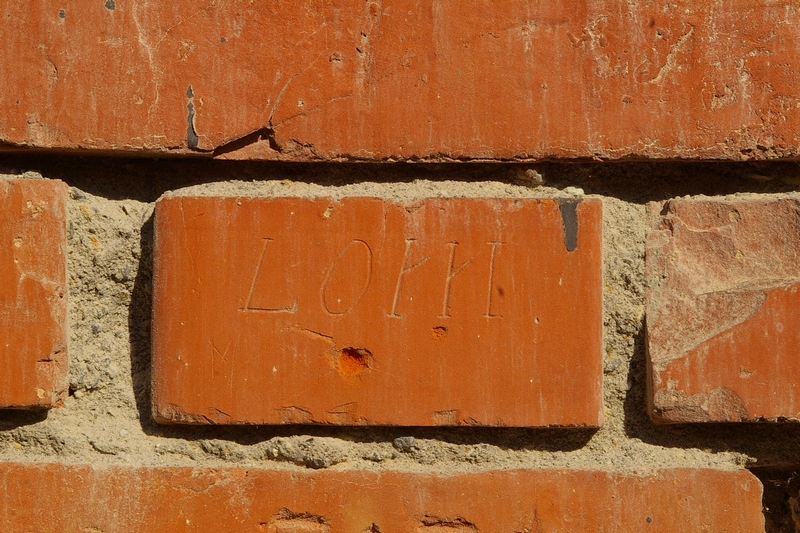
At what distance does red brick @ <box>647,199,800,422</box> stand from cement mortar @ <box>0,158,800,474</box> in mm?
37

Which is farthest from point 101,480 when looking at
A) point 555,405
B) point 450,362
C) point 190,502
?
point 555,405

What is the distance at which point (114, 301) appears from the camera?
100cm

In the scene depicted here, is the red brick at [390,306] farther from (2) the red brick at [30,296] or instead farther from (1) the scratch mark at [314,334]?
(2) the red brick at [30,296]

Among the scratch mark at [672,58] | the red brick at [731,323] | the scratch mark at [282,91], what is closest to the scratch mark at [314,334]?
the scratch mark at [282,91]

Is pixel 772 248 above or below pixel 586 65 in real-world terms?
below

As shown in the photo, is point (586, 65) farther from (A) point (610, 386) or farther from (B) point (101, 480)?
(B) point (101, 480)

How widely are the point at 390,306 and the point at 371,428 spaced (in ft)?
0.54

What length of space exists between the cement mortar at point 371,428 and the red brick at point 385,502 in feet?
0.06

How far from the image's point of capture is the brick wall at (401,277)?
0.95 m

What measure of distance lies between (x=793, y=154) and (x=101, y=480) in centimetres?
98

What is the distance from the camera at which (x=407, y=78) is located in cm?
97

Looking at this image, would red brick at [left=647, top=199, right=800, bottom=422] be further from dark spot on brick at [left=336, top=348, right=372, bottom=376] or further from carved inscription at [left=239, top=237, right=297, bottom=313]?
carved inscription at [left=239, top=237, right=297, bottom=313]

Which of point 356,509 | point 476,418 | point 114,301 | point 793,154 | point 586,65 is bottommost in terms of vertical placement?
point 356,509

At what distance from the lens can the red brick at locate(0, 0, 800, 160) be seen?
97cm
